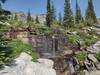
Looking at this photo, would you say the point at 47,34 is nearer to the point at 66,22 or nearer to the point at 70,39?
the point at 70,39

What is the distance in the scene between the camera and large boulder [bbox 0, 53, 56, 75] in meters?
20.8

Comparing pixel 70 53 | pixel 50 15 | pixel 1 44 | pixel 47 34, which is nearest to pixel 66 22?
pixel 50 15

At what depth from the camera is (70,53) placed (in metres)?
→ 36.3

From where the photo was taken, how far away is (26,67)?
74.9 ft

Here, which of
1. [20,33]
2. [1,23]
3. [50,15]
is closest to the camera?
[1,23]

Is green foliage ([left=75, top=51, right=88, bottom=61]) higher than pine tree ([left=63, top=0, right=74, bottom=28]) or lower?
lower

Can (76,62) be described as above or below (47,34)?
below

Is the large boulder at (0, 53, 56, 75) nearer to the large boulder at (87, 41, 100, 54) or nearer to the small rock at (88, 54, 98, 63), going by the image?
the small rock at (88, 54, 98, 63)

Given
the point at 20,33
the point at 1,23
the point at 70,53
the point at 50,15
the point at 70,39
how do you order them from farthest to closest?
1. the point at 50,15
2. the point at 70,39
3. the point at 20,33
4. the point at 70,53
5. the point at 1,23

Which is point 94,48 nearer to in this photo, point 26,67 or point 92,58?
point 92,58

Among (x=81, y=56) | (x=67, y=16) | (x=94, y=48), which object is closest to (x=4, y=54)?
(x=81, y=56)

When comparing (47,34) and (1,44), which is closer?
(1,44)

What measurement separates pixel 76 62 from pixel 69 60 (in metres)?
1.15

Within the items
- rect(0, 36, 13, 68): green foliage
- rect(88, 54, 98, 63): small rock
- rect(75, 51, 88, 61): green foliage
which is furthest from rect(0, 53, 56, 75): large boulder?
rect(88, 54, 98, 63): small rock
